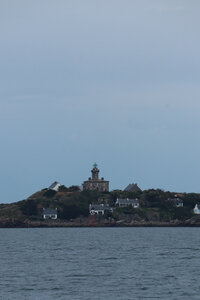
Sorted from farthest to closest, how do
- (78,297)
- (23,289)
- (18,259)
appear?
(18,259) < (23,289) < (78,297)

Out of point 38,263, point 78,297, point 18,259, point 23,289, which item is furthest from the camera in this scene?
point 18,259

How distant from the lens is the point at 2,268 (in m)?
62.2

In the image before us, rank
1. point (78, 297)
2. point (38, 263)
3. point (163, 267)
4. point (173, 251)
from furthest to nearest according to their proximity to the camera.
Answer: point (173, 251), point (38, 263), point (163, 267), point (78, 297)

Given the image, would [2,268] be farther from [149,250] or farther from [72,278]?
[149,250]

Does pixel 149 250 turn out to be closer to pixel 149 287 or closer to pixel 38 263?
pixel 38 263

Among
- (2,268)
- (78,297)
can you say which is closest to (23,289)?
(78,297)

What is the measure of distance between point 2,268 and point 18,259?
399 inches

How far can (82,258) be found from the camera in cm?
7356

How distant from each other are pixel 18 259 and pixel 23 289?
25.4m

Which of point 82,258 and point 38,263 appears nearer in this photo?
point 38,263

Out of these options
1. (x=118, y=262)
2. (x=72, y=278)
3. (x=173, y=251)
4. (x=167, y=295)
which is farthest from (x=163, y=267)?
(x=173, y=251)

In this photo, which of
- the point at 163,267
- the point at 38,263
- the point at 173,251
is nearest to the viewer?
the point at 163,267

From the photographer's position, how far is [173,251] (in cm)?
8588

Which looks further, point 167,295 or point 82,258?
point 82,258
